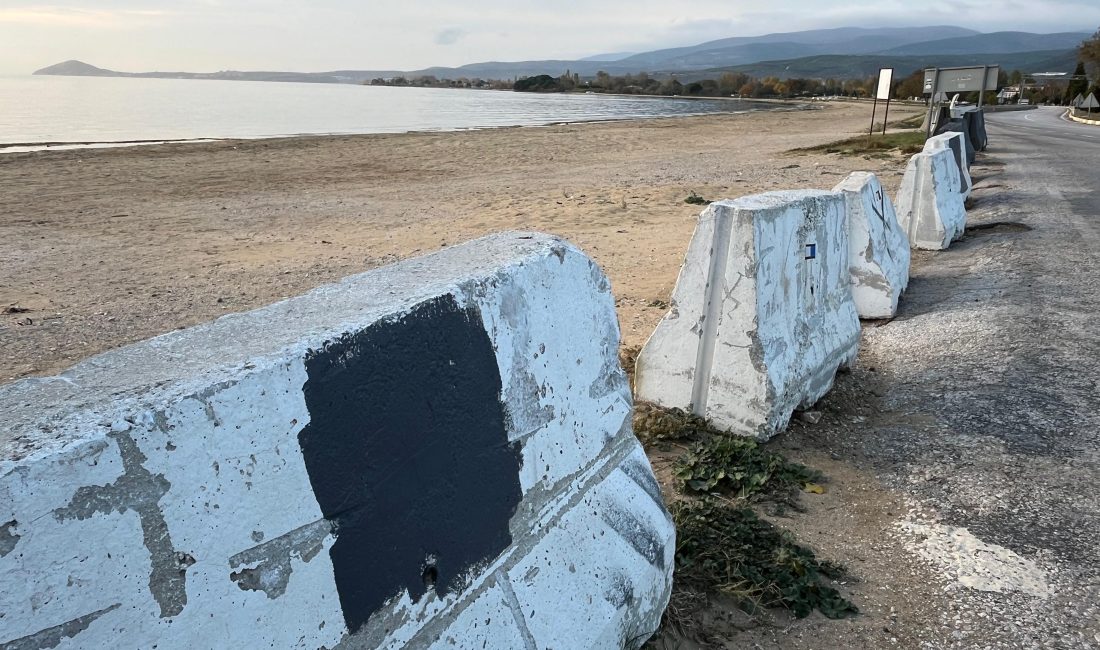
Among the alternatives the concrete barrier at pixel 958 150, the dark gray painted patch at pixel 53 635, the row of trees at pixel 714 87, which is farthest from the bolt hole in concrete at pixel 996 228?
the row of trees at pixel 714 87

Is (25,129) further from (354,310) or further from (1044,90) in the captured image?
(1044,90)

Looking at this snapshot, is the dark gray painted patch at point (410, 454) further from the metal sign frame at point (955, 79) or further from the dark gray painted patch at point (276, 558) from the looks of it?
the metal sign frame at point (955, 79)

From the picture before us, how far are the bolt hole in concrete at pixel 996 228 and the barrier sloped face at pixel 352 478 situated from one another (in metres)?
8.64

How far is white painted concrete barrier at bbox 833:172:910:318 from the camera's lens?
5.99 m

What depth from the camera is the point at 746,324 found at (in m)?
3.85

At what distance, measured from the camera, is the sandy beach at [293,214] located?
7.02 meters

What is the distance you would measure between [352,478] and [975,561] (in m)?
2.58

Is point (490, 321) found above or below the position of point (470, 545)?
above

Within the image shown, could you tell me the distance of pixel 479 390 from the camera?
6.01 ft

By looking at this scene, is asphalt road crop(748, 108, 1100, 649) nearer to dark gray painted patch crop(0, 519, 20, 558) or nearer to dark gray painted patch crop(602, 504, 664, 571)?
dark gray painted patch crop(602, 504, 664, 571)

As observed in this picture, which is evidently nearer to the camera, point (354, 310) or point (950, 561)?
point (354, 310)

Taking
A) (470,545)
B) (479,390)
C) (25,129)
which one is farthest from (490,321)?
(25,129)

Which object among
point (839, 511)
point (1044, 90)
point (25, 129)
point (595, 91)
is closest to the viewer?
point (839, 511)

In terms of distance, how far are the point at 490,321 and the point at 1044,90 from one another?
4150 inches
